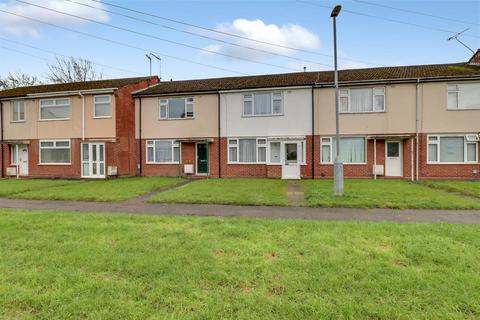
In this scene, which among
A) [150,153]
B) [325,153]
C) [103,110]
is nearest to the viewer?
[325,153]

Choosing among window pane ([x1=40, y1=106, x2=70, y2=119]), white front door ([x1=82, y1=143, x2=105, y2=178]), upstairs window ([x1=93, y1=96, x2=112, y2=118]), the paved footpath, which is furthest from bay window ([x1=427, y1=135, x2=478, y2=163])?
window pane ([x1=40, y1=106, x2=70, y2=119])

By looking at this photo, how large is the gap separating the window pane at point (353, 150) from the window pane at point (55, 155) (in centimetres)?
1710

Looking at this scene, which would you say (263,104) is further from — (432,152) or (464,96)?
(464,96)

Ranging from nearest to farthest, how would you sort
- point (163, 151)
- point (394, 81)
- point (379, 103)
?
point (394, 81)
point (379, 103)
point (163, 151)

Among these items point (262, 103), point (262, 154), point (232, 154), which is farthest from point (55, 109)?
point (262, 154)

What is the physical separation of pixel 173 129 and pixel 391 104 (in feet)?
43.0

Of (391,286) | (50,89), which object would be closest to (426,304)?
(391,286)

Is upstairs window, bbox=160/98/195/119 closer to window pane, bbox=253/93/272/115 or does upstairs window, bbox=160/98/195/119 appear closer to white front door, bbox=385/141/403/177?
window pane, bbox=253/93/272/115

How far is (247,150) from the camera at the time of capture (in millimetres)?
19719

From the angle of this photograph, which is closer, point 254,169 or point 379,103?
point 379,103

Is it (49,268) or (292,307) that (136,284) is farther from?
(292,307)

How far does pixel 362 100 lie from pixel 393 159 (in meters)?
3.73

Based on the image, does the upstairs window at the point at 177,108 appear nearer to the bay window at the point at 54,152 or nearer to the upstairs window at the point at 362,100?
the bay window at the point at 54,152

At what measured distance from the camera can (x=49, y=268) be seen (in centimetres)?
429
